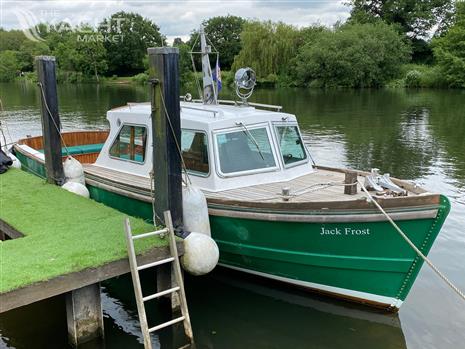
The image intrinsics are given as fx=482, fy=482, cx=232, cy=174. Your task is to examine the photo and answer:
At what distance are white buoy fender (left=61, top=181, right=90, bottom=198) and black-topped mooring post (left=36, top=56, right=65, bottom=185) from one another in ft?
1.44

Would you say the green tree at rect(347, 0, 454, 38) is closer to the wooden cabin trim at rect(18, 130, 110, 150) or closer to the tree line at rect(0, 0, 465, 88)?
the tree line at rect(0, 0, 465, 88)

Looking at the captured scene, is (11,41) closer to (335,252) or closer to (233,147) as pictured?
(233,147)

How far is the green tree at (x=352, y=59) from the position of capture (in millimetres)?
52500

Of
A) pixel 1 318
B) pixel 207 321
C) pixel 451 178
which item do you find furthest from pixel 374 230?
pixel 451 178

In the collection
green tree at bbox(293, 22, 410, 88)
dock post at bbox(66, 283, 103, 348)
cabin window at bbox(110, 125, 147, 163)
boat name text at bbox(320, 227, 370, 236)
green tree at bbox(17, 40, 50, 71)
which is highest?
green tree at bbox(17, 40, 50, 71)

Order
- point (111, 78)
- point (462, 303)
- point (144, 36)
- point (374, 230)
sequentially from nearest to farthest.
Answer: point (374, 230) → point (462, 303) → point (111, 78) → point (144, 36)

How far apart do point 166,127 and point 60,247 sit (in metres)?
2.23

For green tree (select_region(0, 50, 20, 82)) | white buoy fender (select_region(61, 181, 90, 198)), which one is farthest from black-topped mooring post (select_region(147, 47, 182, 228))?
green tree (select_region(0, 50, 20, 82))

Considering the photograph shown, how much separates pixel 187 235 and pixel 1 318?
303 cm

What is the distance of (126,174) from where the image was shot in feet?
31.3

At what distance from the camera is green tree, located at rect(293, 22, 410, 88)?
52.5 m

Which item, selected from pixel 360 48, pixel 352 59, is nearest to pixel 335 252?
pixel 352 59

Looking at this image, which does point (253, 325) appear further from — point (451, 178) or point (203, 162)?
point (451, 178)

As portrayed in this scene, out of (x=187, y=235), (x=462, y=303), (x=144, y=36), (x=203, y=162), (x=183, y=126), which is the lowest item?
(x=462, y=303)
